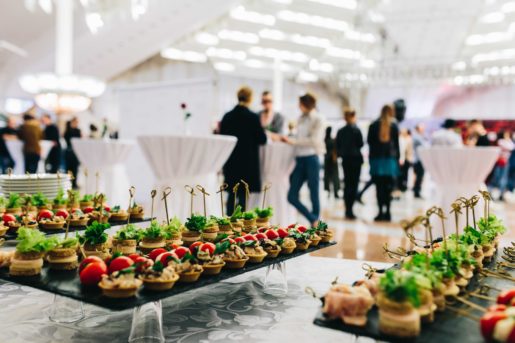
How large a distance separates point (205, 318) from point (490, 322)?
1301 millimetres

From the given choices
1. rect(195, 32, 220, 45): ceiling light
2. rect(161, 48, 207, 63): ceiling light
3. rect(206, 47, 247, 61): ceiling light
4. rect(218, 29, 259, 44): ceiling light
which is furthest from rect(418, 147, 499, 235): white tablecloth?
rect(161, 48, 207, 63): ceiling light

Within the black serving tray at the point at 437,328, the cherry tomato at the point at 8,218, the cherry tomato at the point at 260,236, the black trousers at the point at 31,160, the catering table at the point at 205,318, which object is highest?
the black trousers at the point at 31,160

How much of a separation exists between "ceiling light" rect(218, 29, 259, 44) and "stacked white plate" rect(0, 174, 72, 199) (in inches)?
413

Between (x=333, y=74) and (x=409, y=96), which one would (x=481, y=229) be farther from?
(x=409, y=96)

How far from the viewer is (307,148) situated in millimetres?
4336

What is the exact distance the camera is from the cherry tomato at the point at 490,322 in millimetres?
1279

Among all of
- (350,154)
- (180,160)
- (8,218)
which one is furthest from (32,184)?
(350,154)

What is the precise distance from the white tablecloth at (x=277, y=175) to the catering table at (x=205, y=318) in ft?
4.83

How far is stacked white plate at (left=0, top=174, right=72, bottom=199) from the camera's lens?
3.45 metres

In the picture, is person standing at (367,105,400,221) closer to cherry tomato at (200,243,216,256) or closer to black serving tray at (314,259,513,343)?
cherry tomato at (200,243,216,256)

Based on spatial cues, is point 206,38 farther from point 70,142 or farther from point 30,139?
point 30,139

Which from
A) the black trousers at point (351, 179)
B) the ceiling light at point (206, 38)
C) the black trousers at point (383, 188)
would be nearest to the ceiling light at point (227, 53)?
the ceiling light at point (206, 38)

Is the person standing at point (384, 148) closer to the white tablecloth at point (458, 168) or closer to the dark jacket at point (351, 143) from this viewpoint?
the dark jacket at point (351, 143)

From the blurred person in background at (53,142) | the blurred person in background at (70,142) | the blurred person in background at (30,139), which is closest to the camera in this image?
the blurred person in background at (30,139)
